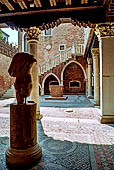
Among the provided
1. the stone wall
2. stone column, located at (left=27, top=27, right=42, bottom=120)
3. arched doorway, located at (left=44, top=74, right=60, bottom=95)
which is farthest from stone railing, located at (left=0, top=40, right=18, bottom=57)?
stone column, located at (left=27, top=27, right=42, bottom=120)

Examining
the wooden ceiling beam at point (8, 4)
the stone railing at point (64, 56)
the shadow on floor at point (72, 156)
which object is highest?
the stone railing at point (64, 56)

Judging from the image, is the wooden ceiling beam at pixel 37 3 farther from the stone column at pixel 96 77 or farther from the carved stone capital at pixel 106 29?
the stone column at pixel 96 77

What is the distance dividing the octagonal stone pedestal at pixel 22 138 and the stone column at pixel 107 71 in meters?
2.71

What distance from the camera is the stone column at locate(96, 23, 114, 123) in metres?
4.56

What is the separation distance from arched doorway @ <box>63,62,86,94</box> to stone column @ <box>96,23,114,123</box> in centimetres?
1097

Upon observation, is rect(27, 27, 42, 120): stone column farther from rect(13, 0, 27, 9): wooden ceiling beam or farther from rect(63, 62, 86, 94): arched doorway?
rect(63, 62, 86, 94): arched doorway

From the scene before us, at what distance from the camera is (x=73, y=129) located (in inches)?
160

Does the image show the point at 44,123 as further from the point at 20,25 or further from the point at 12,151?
the point at 20,25

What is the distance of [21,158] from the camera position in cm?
234

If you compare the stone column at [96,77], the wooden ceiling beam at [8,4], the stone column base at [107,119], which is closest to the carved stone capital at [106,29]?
the stone column base at [107,119]

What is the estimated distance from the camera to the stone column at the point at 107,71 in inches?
179

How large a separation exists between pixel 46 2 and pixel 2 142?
11.1 feet

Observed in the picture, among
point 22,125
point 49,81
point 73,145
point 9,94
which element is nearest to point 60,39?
point 49,81

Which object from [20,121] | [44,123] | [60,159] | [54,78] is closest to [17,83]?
[20,121]
